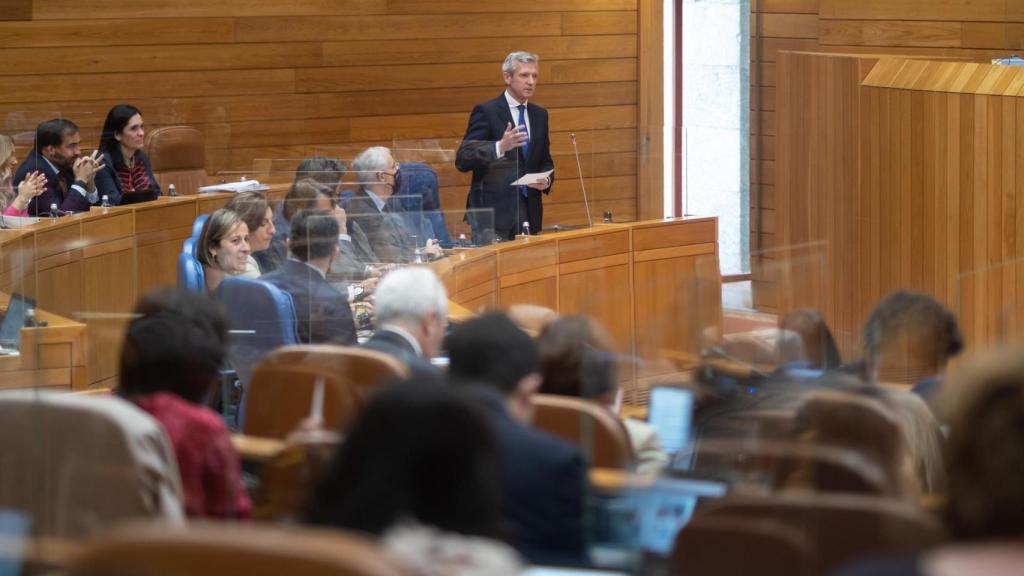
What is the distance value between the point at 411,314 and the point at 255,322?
1.36 m

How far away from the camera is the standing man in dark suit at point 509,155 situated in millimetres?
7965

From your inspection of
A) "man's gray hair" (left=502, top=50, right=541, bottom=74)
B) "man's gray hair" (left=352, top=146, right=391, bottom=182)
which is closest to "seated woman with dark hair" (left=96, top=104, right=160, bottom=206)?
"man's gray hair" (left=352, top=146, right=391, bottom=182)

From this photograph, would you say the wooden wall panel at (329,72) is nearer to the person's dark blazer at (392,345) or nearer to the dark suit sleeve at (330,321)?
the dark suit sleeve at (330,321)

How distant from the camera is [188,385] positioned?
309 cm

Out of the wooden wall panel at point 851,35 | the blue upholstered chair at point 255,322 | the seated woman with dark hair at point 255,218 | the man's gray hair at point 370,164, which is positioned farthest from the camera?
the wooden wall panel at point 851,35

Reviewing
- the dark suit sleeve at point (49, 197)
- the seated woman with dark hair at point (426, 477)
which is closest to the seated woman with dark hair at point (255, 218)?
the dark suit sleeve at point (49, 197)

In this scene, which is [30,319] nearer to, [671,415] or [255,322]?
[255,322]

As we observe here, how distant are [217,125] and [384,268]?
382 cm

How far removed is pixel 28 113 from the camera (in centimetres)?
862

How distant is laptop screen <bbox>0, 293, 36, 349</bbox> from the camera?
555 cm

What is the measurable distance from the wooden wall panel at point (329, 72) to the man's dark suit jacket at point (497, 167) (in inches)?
11.7

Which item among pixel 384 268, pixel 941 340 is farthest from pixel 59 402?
pixel 384 268

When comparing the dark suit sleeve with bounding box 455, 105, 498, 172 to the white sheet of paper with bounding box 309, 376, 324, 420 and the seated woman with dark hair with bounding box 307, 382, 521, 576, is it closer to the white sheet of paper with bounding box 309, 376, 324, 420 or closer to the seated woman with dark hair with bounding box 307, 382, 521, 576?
the white sheet of paper with bounding box 309, 376, 324, 420

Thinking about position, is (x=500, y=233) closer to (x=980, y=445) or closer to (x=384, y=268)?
(x=384, y=268)
